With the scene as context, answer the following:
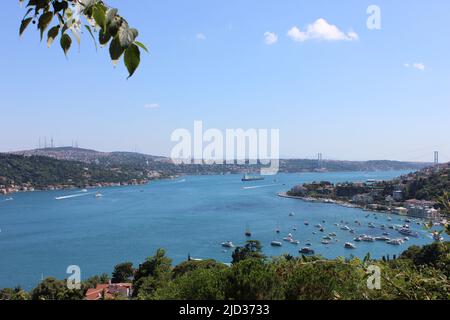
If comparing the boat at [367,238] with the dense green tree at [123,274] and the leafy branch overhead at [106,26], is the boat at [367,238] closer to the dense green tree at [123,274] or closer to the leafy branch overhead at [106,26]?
the dense green tree at [123,274]

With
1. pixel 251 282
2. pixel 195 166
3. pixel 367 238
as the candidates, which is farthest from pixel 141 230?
pixel 195 166

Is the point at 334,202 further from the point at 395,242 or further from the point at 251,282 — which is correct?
the point at 251,282

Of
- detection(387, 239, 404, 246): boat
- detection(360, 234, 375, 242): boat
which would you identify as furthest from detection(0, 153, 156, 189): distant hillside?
detection(387, 239, 404, 246): boat

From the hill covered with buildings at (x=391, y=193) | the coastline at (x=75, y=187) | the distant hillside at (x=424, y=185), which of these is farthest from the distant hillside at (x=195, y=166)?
the distant hillside at (x=424, y=185)

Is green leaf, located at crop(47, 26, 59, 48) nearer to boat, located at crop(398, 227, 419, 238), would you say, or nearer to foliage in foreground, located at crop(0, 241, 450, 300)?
foliage in foreground, located at crop(0, 241, 450, 300)

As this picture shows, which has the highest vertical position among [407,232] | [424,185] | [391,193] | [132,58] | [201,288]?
[132,58]
